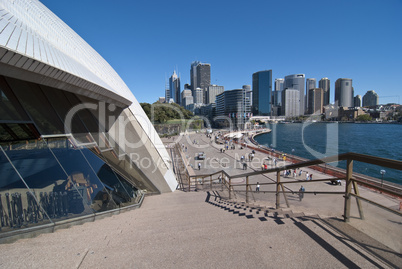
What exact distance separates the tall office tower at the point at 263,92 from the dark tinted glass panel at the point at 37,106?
173859mm

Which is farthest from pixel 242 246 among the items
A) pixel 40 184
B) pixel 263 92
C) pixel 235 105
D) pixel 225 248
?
pixel 263 92

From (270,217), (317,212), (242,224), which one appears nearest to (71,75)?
(242,224)

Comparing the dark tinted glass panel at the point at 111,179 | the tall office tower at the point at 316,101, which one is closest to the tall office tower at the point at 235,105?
the tall office tower at the point at 316,101

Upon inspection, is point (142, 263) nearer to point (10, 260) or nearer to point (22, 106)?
point (10, 260)

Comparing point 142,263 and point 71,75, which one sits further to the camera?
point 71,75

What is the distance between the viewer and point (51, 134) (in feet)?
16.1

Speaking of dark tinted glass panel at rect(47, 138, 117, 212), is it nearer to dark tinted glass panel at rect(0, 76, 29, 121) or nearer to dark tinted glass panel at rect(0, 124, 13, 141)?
dark tinted glass panel at rect(0, 76, 29, 121)

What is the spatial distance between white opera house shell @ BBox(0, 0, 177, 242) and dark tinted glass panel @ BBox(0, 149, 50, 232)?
0.01 m

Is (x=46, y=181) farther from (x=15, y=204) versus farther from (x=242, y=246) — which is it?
(x=242, y=246)

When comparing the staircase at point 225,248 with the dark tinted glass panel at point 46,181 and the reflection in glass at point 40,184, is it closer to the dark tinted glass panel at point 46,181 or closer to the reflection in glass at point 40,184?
the reflection in glass at point 40,184

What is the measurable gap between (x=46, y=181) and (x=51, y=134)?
4.89 feet

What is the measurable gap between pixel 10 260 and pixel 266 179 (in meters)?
15.6

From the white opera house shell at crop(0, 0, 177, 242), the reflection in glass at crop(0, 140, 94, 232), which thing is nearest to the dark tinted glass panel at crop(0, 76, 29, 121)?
the white opera house shell at crop(0, 0, 177, 242)

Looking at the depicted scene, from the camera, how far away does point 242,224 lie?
2861 millimetres
